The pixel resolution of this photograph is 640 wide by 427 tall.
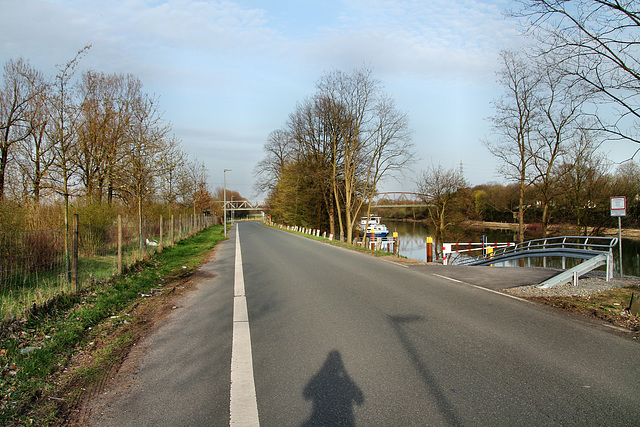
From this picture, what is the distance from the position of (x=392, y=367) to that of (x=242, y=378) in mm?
1542

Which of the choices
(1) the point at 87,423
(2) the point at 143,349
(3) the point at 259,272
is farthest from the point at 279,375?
(3) the point at 259,272

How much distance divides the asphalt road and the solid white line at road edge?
68 millimetres

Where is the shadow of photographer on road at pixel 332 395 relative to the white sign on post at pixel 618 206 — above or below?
below

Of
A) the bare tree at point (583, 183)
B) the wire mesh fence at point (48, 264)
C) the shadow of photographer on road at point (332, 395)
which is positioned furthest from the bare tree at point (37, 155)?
the bare tree at point (583, 183)

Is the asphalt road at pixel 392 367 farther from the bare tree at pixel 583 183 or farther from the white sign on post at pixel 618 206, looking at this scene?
the bare tree at pixel 583 183

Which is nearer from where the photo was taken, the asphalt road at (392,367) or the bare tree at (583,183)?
the asphalt road at (392,367)

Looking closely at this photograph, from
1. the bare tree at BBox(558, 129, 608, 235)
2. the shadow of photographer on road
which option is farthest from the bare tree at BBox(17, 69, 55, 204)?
the bare tree at BBox(558, 129, 608, 235)

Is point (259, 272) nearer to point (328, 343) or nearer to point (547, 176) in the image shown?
point (328, 343)

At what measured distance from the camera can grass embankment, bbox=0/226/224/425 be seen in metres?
3.44

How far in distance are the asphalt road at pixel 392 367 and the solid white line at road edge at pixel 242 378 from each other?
0.22ft

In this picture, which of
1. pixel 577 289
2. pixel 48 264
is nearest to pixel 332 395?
pixel 577 289

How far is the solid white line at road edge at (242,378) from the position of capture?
314 centimetres

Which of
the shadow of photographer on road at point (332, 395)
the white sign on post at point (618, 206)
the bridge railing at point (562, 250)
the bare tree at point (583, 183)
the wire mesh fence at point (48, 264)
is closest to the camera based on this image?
the shadow of photographer on road at point (332, 395)

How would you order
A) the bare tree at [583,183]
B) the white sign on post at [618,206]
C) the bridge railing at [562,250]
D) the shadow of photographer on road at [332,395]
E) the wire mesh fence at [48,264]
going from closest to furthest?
the shadow of photographer on road at [332,395] → the wire mesh fence at [48,264] → the bridge railing at [562,250] → the white sign on post at [618,206] → the bare tree at [583,183]
